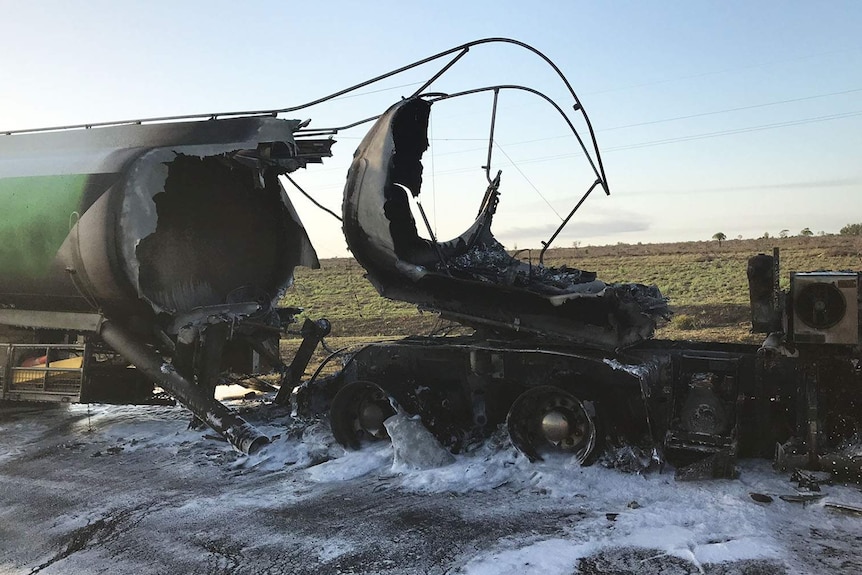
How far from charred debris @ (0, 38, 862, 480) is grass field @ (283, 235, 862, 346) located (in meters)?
7.18

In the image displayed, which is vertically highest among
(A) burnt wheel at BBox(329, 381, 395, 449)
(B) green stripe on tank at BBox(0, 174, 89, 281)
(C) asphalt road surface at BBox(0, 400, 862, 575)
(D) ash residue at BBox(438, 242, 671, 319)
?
(B) green stripe on tank at BBox(0, 174, 89, 281)

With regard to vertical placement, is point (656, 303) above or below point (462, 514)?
above

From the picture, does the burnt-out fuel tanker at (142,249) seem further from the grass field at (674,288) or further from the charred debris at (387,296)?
the grass field at (674,288)

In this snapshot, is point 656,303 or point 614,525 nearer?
point 614,525

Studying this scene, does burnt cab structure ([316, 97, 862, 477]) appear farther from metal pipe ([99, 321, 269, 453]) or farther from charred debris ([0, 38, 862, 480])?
metal pipe ([99, 321, 269, 453])

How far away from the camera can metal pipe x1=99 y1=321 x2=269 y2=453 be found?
7.27 metres

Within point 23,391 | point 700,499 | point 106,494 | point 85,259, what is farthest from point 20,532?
point 700,499

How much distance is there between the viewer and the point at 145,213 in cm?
754

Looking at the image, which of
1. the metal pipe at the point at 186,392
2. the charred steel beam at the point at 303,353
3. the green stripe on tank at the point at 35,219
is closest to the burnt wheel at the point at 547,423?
the metal pipe at the point at 186,392

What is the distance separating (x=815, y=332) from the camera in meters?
5.44

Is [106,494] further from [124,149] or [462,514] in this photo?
[124,149]

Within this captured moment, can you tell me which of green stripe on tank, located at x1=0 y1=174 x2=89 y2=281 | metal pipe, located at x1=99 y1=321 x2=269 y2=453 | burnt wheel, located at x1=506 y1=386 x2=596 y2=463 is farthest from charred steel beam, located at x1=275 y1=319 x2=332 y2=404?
burnt wheel, located at x1=506 y1=386 x2=596 y2=463

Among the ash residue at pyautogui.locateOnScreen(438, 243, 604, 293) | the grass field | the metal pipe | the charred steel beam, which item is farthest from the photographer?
the grass field

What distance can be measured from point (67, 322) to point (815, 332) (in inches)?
330
